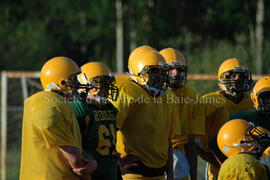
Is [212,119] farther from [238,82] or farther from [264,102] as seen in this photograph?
[264,102]

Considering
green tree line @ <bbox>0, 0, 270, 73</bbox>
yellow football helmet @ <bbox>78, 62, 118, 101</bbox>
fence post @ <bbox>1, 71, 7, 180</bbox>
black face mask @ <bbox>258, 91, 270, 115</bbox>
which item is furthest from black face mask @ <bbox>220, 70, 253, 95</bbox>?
green tree line @ <bbox>0, 0, 270, 73</bbox>

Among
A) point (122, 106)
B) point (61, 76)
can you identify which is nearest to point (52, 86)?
point (61, 76)

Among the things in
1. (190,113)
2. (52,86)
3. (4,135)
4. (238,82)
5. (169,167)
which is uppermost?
(238,82)

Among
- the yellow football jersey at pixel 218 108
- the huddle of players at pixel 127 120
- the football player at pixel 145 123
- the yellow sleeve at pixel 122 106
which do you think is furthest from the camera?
the yellow football jersey at pixel 218 108

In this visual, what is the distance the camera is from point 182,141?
21.1ft

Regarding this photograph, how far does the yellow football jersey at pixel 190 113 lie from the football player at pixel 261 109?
36.7 inches

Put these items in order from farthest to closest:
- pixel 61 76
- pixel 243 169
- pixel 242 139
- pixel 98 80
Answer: pixel 98 80, pixel 61 76, pixel 242 139, pixel 243 169

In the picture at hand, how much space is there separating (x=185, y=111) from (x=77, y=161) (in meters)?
2.45

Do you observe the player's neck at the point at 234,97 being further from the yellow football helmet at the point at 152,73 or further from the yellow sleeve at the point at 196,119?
the yellow football helmet at the point at 152,73

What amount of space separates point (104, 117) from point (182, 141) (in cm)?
170

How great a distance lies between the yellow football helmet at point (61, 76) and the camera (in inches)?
186

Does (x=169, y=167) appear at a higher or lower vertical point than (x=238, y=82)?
lower

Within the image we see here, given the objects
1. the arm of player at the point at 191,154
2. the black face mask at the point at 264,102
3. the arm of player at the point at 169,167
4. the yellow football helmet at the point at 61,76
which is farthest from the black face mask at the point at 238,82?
the yellow football helmet at the point at 61,76

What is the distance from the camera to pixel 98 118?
487 centimetres
